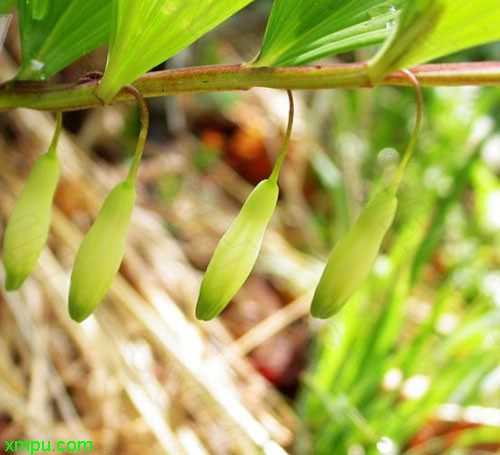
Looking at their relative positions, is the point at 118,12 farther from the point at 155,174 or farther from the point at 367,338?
the point at 155,174

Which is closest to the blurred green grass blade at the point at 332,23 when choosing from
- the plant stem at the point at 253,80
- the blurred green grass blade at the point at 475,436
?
the plant stem at the point at 253,80

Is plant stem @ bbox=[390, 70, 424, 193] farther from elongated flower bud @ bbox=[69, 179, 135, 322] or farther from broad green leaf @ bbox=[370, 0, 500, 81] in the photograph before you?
elongated flower bud @ bbox=[69, 179, 135, 322]

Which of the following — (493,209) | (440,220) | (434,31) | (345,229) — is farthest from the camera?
(493,209)

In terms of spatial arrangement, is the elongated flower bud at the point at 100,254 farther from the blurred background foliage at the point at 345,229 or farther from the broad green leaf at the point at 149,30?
the blurred background foliage at the point at 345,229

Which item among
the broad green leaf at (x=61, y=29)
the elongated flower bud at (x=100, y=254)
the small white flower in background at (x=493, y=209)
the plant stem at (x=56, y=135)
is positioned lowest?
the elongated flower bud at (x=100, y=254)

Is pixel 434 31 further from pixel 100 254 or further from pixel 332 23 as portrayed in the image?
pixel 100 254

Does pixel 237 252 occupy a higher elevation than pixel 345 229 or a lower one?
lower

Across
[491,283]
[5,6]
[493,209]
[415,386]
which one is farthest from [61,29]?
[493,209]
